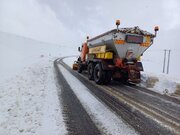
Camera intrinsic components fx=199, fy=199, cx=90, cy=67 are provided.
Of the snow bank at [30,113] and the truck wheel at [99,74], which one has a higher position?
the truck wheel at [99,74]

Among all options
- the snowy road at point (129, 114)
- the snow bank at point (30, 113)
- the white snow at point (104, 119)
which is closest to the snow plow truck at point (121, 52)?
the snowy road at point (129, 114)

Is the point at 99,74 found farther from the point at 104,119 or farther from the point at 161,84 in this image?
the point at 104,119

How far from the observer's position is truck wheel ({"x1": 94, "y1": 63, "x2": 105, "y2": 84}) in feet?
34.7

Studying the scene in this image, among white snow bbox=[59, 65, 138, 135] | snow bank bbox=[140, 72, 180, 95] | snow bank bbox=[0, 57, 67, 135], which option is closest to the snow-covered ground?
snow bank bbox=[140, 72, 180, 95]

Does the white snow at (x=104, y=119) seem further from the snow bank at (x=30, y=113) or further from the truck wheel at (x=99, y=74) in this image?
the truck wheel at (x=99, y=74)

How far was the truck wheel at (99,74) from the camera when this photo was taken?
1057cm

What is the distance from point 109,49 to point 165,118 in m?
5.64

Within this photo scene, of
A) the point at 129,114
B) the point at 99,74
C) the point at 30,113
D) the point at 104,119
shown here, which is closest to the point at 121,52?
the point at 99,74

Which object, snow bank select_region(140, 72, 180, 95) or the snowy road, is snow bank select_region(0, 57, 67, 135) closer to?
the snowy road

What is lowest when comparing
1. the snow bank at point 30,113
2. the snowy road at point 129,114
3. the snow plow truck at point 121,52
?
the snowy road at point 129,114

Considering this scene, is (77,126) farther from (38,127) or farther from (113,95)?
(113,95)

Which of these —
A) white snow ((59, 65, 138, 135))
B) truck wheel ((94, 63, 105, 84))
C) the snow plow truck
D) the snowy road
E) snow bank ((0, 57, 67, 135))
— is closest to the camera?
snow bank ((0, 57, 67, 135))

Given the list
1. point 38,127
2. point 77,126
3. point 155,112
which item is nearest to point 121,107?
point 155,112

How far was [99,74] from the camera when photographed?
35.2 ft
